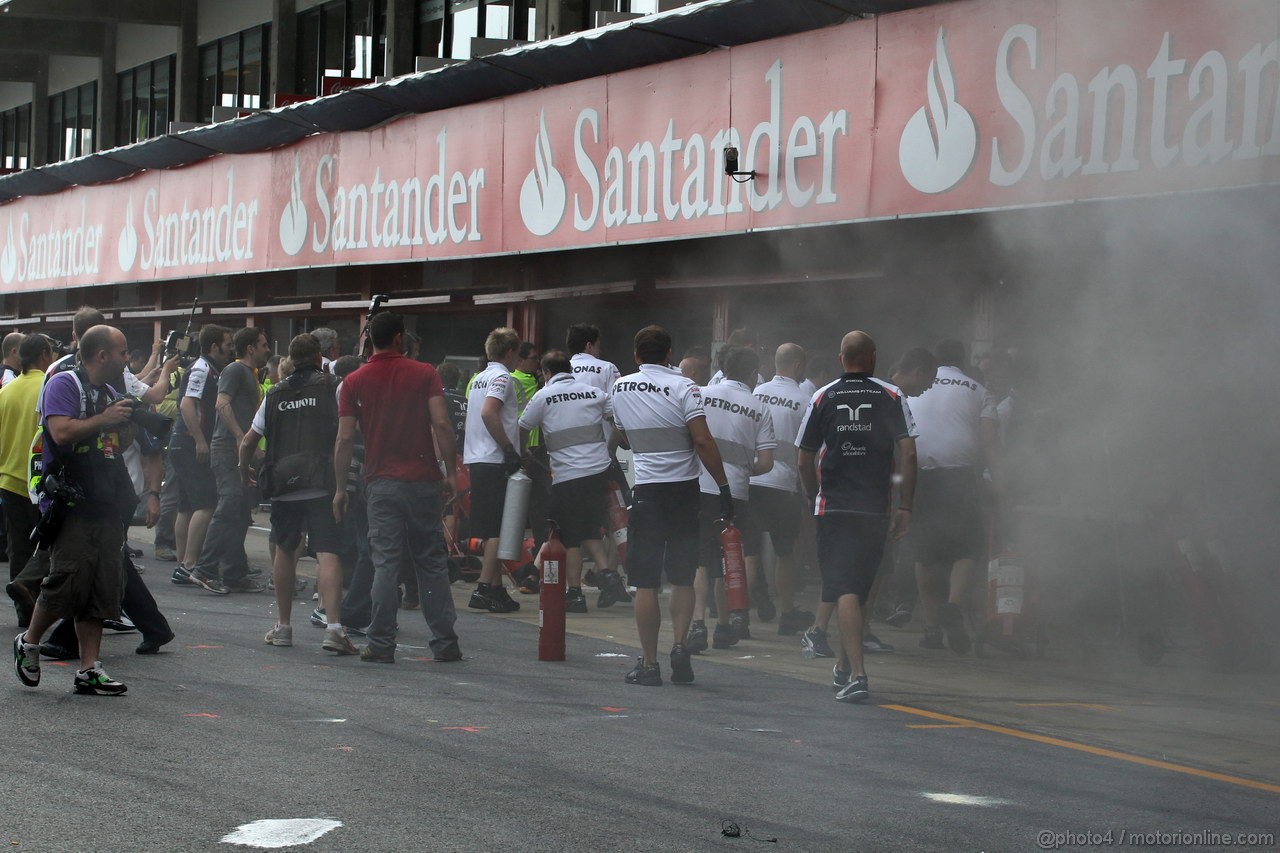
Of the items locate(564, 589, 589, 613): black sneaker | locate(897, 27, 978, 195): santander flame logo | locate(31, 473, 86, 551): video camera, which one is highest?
locate(897, 27, 978, 195): santander flame logo

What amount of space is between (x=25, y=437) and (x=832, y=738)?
175 inches

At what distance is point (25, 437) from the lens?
797 centimetres

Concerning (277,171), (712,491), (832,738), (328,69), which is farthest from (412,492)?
(328,69)

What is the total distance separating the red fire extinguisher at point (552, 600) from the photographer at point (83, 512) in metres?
2.11

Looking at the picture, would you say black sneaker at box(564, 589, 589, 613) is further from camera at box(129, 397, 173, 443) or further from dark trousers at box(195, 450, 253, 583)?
camera at box(129, 397, 173, 443)

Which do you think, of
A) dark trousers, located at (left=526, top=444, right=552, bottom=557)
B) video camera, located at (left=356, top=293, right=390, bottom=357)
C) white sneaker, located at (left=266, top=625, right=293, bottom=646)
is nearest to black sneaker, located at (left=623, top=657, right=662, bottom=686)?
white sneaker, located at (left=266, top=625, right=293, bottom=646)

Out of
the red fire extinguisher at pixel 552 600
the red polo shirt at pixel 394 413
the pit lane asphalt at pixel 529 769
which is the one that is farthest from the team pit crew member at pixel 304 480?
the red fire extinguisher at pixel 552 600

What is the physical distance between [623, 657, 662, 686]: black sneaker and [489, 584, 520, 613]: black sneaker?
2692 millimetres

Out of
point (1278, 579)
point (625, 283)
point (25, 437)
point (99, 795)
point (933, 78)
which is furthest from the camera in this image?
point (625, 283)

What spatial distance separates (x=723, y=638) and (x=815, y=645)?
2.00 feet

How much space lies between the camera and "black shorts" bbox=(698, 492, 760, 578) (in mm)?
8562

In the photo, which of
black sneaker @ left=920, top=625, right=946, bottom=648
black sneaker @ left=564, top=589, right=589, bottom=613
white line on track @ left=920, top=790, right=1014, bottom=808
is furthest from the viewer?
black sneaker @ left=564, top=589, right=589, bottom=613

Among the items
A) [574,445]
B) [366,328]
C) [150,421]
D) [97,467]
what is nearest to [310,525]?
[150,421]

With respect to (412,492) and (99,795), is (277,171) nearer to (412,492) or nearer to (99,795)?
(412,492)
